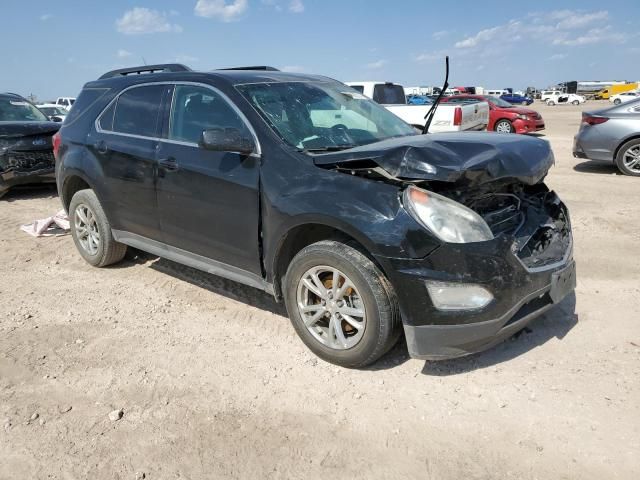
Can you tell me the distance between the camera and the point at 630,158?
9273 mm

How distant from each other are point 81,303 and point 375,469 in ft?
10.3

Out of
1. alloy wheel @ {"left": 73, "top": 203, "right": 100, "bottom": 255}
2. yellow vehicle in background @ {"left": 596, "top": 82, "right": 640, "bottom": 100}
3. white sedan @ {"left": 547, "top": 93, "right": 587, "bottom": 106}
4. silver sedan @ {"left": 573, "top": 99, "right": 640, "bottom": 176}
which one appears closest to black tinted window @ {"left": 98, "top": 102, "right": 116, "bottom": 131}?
alloy wheel @ {"left": 73, "top": 203, "right": 100, "bottom": 255}

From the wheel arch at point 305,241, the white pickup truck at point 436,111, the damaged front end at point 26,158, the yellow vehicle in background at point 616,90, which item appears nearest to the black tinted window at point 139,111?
the wheel arch at point 305,241

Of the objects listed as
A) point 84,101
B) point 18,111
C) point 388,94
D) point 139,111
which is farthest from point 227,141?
point 388,94

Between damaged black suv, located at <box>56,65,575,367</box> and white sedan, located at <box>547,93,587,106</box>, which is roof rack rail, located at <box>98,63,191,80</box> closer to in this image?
damaged black suv, located at <box>56,65,575,367</box>

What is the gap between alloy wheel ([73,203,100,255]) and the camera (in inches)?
201

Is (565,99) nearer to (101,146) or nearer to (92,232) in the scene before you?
(92,232)

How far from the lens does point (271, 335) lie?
147 inches

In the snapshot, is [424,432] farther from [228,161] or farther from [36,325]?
[36,325]

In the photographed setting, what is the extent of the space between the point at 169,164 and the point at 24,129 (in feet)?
19.3

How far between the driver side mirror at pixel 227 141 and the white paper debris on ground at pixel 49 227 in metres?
4.02

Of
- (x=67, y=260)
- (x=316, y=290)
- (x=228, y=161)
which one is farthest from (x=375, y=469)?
(x=67, y=260)

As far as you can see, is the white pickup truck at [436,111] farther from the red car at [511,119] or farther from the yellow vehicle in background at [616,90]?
the yellow vehicle in background at [616,90]

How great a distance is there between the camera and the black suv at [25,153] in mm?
8133
